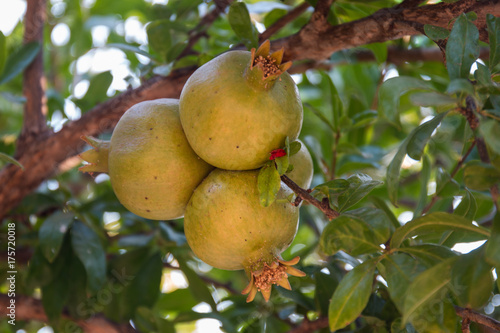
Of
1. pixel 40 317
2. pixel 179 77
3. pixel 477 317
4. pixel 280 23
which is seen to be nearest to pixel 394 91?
pixel 477 317

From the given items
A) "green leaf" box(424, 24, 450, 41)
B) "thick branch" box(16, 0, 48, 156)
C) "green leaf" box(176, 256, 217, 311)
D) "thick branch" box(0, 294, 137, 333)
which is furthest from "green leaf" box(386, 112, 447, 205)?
"thick branch" box(16, 0, 48, 156)

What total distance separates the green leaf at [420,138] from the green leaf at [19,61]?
5.31ft

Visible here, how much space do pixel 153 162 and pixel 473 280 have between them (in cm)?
73

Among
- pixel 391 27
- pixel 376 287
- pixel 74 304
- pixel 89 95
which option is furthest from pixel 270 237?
pixel 89 95

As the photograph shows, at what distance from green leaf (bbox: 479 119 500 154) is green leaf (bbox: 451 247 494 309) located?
0.74ft

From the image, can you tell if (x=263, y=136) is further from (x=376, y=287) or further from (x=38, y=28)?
(x=38, y=28)

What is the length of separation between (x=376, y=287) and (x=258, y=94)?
2.40 ft

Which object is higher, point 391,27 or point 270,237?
point 391,27

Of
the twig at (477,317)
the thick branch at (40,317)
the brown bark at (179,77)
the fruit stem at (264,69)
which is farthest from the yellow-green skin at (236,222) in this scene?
the thick branch at (40,317)

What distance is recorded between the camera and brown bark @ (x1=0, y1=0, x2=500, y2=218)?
1.14 meters

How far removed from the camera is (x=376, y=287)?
135 centimetres

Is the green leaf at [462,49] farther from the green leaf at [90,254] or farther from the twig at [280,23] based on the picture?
the green leaf at [90,254]

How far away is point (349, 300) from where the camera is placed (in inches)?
35.8

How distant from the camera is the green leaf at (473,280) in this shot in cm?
82
